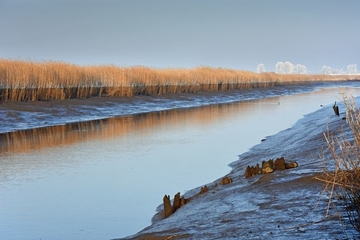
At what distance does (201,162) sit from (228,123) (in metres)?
7.47

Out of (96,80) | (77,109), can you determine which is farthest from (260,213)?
(96,80)

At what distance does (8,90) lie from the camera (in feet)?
63.0

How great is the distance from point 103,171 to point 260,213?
4.42 m

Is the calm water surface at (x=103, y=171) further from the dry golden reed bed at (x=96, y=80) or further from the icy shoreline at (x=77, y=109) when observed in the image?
the dry golden reed bed at (x=96, y=80)

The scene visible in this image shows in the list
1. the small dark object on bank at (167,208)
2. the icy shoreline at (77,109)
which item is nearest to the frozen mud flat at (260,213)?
the small dark object on bank at (167,208)

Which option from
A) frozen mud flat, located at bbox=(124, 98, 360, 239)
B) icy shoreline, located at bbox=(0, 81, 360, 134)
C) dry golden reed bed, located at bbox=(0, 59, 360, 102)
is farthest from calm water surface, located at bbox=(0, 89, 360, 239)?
dry golden reed bed, located at bbox=(0, 59, 360, 102)

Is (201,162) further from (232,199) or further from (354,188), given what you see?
(354,188)

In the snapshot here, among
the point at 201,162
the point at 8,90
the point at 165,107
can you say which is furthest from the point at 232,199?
the point at 165,107

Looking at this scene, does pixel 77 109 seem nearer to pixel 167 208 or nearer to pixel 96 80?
pixel 96 80

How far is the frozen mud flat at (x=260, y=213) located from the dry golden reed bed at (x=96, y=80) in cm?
1443

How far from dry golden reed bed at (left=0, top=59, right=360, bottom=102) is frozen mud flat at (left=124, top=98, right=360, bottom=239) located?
14.4 m

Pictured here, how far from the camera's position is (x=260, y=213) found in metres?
4.67

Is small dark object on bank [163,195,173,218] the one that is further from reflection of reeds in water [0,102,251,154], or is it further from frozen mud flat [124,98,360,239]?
reflection of reeds in water [0,102,251,154]

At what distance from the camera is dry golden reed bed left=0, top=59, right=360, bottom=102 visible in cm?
1952
